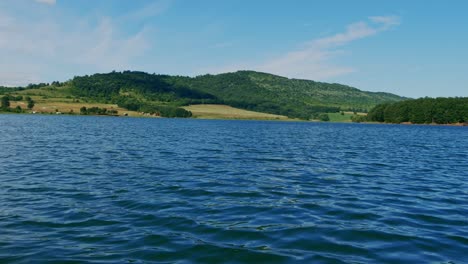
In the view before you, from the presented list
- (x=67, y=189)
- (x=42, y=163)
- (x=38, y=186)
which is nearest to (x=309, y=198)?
(x=67, y=189)

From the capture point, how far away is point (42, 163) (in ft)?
98.0

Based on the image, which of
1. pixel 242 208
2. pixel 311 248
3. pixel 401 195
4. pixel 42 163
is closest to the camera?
pixel 311 248

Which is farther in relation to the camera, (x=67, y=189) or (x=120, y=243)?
→ (x=67, y=189)

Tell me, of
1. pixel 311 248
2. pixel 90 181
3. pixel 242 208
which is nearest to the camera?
pixel 311 248

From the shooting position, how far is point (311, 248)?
39.2ft

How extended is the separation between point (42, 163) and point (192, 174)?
13.4 m

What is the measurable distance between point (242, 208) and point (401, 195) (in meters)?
10.4

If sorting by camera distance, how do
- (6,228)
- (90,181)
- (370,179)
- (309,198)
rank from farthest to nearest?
(370,179) → (90,181) → (309,198) → (6,228)

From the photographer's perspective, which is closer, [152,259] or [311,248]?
[152,259]

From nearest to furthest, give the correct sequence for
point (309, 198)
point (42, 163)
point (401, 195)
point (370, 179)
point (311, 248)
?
1. point (311, 248)
2. point (309, 198)
3. point (401, 195)
4. point (370, 179)
5. point (42, 163)

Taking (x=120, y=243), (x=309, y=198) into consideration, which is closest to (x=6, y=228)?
(x=120, y=243)

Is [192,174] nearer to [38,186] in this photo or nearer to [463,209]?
[38,186]

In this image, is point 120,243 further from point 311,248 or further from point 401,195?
point 401,195

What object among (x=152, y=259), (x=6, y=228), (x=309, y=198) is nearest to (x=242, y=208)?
(x=309, y=198)
